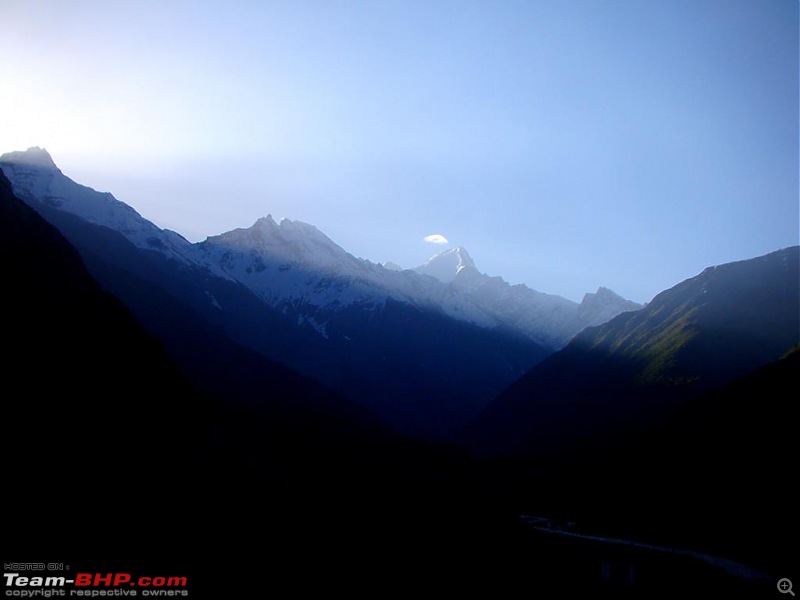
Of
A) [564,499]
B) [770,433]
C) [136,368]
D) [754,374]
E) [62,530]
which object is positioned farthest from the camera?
[754,374]

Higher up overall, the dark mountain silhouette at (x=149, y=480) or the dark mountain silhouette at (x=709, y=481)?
the dark mountain silhouette at (x=149, y=480)

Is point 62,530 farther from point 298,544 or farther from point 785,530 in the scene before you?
point 785,530

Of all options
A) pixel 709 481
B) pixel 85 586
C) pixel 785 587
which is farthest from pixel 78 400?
pixel 709 481

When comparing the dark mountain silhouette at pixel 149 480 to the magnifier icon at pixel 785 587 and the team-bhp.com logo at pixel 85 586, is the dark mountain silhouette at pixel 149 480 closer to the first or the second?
the team-bhp.com logo at pixel 85 586

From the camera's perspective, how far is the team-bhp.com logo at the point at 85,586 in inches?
1176

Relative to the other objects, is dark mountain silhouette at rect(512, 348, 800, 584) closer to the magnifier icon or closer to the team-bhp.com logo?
the magnifier icon

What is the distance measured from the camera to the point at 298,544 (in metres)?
45.0

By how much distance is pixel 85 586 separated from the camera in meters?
30.5

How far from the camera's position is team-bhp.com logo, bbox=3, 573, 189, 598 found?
29.9m

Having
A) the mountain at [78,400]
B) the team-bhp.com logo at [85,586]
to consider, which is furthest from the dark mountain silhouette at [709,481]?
the mountain at [78,400]

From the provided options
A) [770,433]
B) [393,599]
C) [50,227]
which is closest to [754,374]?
[770,433]

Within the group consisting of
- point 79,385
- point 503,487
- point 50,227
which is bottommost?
point 503,487

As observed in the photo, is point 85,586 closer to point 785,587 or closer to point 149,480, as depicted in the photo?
point 149,480

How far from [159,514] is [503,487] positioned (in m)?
96.3
